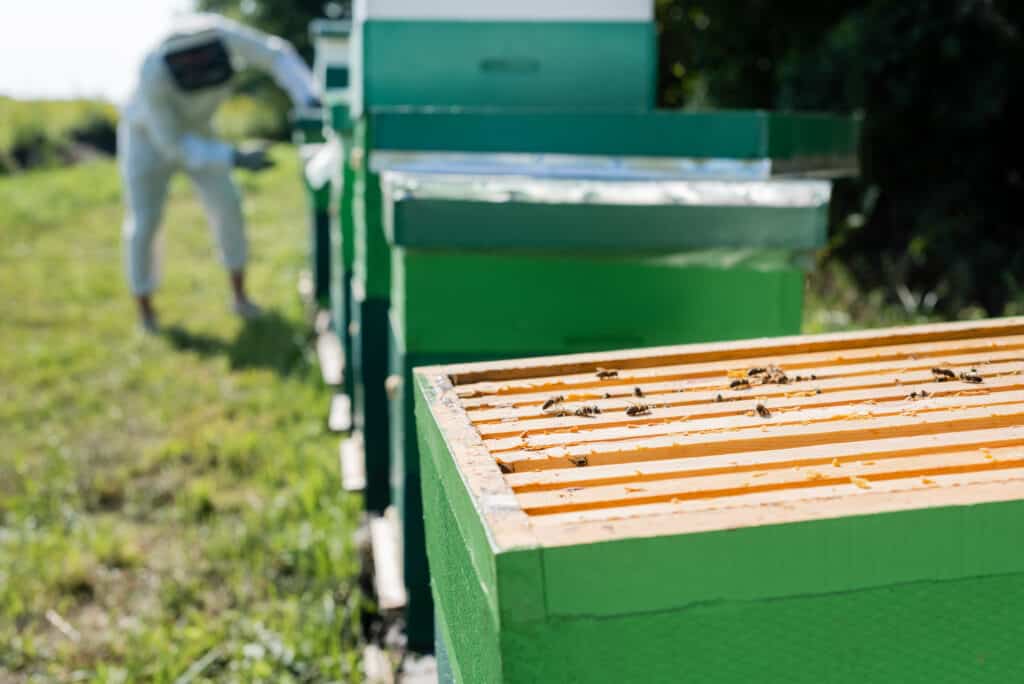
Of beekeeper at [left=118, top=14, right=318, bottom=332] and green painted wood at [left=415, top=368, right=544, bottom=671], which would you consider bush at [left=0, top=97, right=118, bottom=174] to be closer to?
beekeeper at [left=118, top=14, right=318, bottom=332]

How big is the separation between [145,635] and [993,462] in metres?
1.94

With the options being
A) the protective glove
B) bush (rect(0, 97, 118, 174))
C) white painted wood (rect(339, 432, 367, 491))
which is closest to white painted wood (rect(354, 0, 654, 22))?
white painted wood (rect(339, 432, 367, 491))

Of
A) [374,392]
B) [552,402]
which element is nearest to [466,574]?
[552,402]

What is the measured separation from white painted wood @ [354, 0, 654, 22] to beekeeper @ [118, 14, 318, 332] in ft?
7.96

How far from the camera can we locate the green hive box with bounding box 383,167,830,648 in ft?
5.41

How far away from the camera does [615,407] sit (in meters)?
1.14

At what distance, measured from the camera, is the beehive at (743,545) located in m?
0.81

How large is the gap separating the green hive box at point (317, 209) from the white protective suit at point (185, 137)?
12 centimetres

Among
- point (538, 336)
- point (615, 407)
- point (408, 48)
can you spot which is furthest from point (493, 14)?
point (615, 407)

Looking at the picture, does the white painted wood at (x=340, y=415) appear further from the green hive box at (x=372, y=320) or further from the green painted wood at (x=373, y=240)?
the green painted wood at (x=373, y=240)

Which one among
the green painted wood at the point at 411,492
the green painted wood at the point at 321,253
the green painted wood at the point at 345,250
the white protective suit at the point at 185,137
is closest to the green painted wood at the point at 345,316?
the green painted wood at the point at 345,250

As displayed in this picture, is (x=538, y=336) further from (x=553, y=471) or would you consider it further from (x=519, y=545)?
(x=519, y=545)

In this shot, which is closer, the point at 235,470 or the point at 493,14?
the point at 493,14

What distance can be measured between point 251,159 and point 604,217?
10.6 ft
